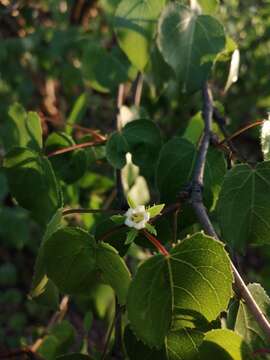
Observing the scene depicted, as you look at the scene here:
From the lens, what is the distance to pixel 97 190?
1524mm

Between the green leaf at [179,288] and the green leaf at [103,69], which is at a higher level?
the green leaf at [103,69]

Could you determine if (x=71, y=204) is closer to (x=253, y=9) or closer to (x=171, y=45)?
(x=171, y=45)

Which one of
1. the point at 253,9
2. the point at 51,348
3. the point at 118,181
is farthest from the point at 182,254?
the point at 253,9

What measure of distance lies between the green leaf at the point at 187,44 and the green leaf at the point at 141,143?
9cm

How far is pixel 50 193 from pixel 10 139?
0.27m

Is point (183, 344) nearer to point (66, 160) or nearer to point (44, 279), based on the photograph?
point (44, 279)

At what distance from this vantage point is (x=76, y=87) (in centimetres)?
252

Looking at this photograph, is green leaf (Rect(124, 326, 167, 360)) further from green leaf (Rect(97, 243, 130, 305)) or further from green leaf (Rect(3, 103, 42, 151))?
green leaf (Rect(3, 103, 42, 151))

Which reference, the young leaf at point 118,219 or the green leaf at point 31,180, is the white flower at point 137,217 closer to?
the young leaf at point 118,219

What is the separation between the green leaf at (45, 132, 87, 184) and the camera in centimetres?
109

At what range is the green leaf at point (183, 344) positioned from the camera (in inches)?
30.3

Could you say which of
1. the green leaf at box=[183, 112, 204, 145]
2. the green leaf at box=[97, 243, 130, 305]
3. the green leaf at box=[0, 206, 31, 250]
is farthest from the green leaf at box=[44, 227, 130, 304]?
the green leaf at box=[0, 206, 31, 250]

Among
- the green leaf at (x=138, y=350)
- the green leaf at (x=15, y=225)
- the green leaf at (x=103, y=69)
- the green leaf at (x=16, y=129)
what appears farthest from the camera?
the green leaf at (x=15, y=225)

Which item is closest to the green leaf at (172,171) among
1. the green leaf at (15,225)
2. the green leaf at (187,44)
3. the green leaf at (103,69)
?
the green leaf at (187,44)
